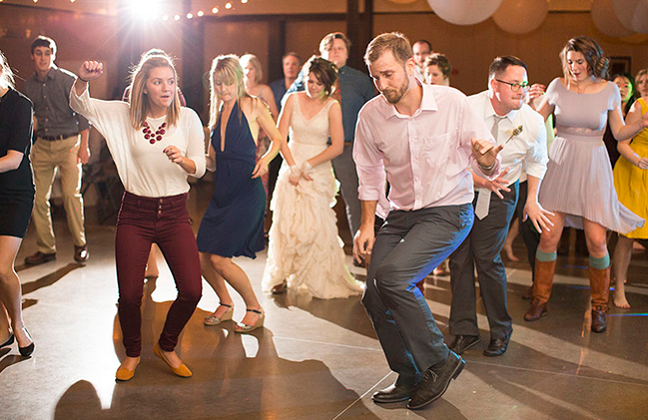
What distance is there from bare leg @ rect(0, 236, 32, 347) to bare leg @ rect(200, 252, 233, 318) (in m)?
0.97

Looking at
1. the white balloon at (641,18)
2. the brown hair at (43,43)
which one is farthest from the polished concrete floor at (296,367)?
the white balloon at (641,18)

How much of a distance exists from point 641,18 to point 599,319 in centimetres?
304

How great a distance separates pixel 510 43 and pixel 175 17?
4.07m

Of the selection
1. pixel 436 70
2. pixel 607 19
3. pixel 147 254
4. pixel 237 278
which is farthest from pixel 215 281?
pixel 607 19

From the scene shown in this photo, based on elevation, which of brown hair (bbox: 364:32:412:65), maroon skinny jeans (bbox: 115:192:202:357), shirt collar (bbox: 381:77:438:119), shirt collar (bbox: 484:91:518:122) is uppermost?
brown hair (bbox: 364:32:412:65)

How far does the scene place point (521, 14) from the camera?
6520 mm

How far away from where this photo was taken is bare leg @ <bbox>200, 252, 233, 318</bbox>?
158 inches

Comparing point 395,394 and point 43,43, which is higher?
point 43,43

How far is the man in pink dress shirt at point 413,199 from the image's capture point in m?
2.84

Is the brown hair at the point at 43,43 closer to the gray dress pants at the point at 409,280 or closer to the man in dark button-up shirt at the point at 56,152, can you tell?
the man in dark button-up shirt at the point at 56,152

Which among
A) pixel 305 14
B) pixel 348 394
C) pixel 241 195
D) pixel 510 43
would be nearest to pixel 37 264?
pixel 241 195

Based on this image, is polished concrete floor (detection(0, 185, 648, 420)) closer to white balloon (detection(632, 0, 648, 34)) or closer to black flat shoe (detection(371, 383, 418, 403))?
black flat shoe (detection(371, 383, 418, 403))

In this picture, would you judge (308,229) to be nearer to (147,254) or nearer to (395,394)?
(147,254)

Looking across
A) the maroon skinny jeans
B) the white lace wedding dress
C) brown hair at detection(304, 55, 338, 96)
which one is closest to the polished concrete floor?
the white lace wedding dress
